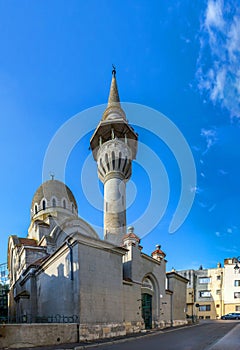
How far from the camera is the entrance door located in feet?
82.3

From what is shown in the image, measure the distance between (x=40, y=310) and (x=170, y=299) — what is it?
493 inches

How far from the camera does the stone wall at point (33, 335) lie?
1278 cm

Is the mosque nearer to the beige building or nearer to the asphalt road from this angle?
the asphalt road

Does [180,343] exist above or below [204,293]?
above

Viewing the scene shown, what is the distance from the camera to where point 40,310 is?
24.2 metres

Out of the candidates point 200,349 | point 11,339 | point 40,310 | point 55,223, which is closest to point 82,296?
point 11,339

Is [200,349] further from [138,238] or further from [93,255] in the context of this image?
[138,238]

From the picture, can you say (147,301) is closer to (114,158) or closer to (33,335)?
(33,335)

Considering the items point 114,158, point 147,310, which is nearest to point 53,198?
point 114,158

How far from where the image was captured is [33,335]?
13523 mm

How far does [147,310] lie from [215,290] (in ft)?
110

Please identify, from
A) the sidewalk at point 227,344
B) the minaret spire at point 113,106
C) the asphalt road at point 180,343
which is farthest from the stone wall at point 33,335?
the minaret spire at point 113,106

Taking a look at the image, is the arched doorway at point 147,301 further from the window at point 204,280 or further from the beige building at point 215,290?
the window at point 204,280

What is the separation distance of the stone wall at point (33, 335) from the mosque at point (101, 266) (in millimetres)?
1735
